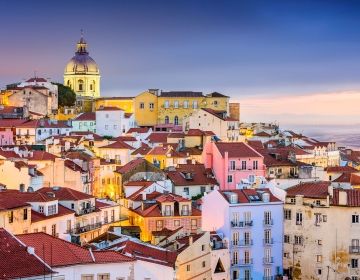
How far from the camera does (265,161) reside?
6444 cm

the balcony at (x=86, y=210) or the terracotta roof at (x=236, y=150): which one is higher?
the terracotta roof at (x=236, y=150)

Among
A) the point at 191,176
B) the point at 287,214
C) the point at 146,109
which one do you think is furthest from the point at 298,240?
the point at 146,109

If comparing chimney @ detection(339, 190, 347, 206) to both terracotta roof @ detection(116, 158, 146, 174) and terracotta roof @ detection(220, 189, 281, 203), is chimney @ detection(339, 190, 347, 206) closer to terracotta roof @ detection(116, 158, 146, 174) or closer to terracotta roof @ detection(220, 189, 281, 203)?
terracotta roof @ detection(220, 189, 281, 203)

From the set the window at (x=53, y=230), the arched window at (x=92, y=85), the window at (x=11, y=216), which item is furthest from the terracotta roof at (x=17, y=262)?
the arched window at (x=92, y=85)

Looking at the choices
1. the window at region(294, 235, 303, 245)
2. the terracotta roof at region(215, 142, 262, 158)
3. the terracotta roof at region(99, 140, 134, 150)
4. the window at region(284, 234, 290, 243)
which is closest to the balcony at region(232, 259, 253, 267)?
the window at region(284, 234, 290, 243)

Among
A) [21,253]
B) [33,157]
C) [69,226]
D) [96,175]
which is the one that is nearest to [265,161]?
[96,175]

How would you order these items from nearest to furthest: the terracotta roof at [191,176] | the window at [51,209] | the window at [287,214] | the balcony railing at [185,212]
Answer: the window at [51,209] < the window at [287,214] < the balcony railing at [185,212] < the terracotta roof at [191,176]

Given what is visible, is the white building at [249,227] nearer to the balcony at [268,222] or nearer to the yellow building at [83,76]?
the balcony at [268,222]

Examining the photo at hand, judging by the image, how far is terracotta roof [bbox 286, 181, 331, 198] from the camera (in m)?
47.0

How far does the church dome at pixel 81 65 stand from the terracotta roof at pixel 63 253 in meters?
94.6

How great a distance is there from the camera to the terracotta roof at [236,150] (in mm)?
61831

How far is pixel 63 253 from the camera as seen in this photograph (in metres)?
30.6

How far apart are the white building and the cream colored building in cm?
72

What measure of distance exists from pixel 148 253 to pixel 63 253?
6091 mm
